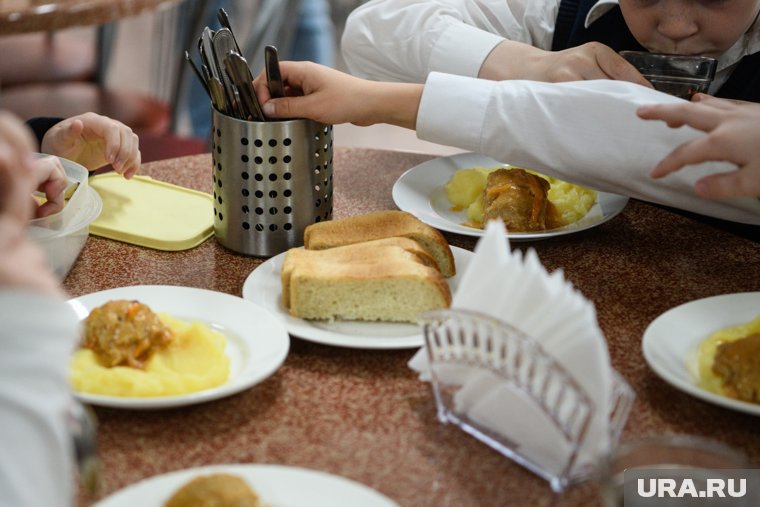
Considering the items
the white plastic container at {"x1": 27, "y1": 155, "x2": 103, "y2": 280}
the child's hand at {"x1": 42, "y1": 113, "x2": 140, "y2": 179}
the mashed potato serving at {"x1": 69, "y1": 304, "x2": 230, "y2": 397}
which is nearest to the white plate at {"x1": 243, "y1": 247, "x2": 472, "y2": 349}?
the mashed potato serving at {"x1": 69, "y1": 304, "x2": 230, "y2": 397}

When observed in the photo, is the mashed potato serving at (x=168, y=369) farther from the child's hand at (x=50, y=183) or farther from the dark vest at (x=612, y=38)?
the dark vest at (x=612, y=38)

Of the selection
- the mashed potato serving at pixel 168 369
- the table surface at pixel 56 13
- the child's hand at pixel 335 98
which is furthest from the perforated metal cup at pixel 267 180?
the table surface at pixel 56 13

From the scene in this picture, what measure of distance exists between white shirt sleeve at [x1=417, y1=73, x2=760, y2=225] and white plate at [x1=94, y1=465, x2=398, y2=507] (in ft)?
2.25

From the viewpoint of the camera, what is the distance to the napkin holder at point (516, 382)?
735 mm

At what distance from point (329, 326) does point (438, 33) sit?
2.88 feet

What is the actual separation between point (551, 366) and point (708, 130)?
1.54 feet

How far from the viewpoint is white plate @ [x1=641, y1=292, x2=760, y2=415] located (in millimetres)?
850

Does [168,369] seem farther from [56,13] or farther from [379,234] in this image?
[56,13]

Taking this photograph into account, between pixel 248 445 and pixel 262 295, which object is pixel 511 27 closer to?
pixel 262 295

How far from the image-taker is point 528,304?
29.8 inches

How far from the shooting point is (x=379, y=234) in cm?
114

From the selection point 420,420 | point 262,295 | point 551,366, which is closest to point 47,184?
point 262,295

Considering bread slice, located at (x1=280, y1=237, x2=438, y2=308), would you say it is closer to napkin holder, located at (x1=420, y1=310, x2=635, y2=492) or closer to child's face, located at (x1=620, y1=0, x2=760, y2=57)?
napkin holder, located at (x1=420, y1=310, x2=635, y2=492)

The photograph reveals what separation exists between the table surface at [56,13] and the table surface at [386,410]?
0.85 m
